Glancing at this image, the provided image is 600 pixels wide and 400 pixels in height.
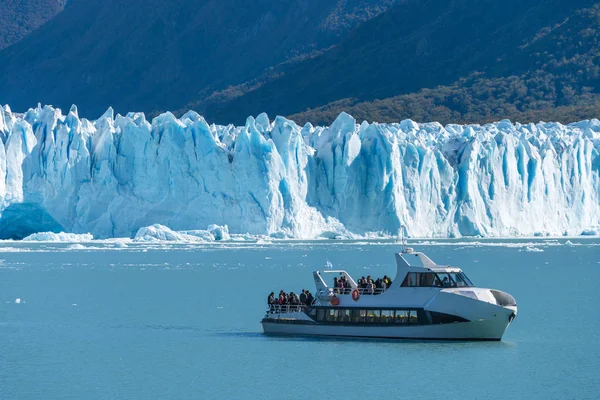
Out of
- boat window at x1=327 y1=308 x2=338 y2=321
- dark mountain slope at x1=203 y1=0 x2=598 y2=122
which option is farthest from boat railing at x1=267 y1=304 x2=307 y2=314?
dark mountain slope at x1=203 y1=0 x2=598 y2=122

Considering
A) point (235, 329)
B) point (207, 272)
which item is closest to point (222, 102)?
point (207, 272)

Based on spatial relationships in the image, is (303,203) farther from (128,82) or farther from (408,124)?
(128,82)

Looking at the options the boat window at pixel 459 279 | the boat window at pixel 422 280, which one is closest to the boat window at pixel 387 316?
the boat window at pixel 422 280

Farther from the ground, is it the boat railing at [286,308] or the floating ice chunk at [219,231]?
the floating ice chunk at [219,231]

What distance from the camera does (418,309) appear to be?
79.0 ft

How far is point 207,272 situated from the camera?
133 feet

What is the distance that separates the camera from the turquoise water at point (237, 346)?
2022 cm

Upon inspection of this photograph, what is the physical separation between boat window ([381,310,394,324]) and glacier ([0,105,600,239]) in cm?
2928

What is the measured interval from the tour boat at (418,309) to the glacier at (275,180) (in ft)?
93.5

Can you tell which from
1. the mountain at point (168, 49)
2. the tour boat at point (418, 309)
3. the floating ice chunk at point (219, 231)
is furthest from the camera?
the mountain at point (168, 49)

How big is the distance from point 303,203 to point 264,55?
10585cm

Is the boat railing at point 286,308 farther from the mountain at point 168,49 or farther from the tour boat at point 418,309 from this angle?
the mountain at point 168,49

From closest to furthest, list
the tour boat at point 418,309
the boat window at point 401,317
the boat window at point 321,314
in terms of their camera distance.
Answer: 1. the tour boat at point 418,309
2. the boat window at point 401,317
3. the boat window at point 321,314

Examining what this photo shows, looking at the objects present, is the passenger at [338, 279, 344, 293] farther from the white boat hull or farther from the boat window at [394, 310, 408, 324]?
the boat window at [394, 310, 408, 324]
